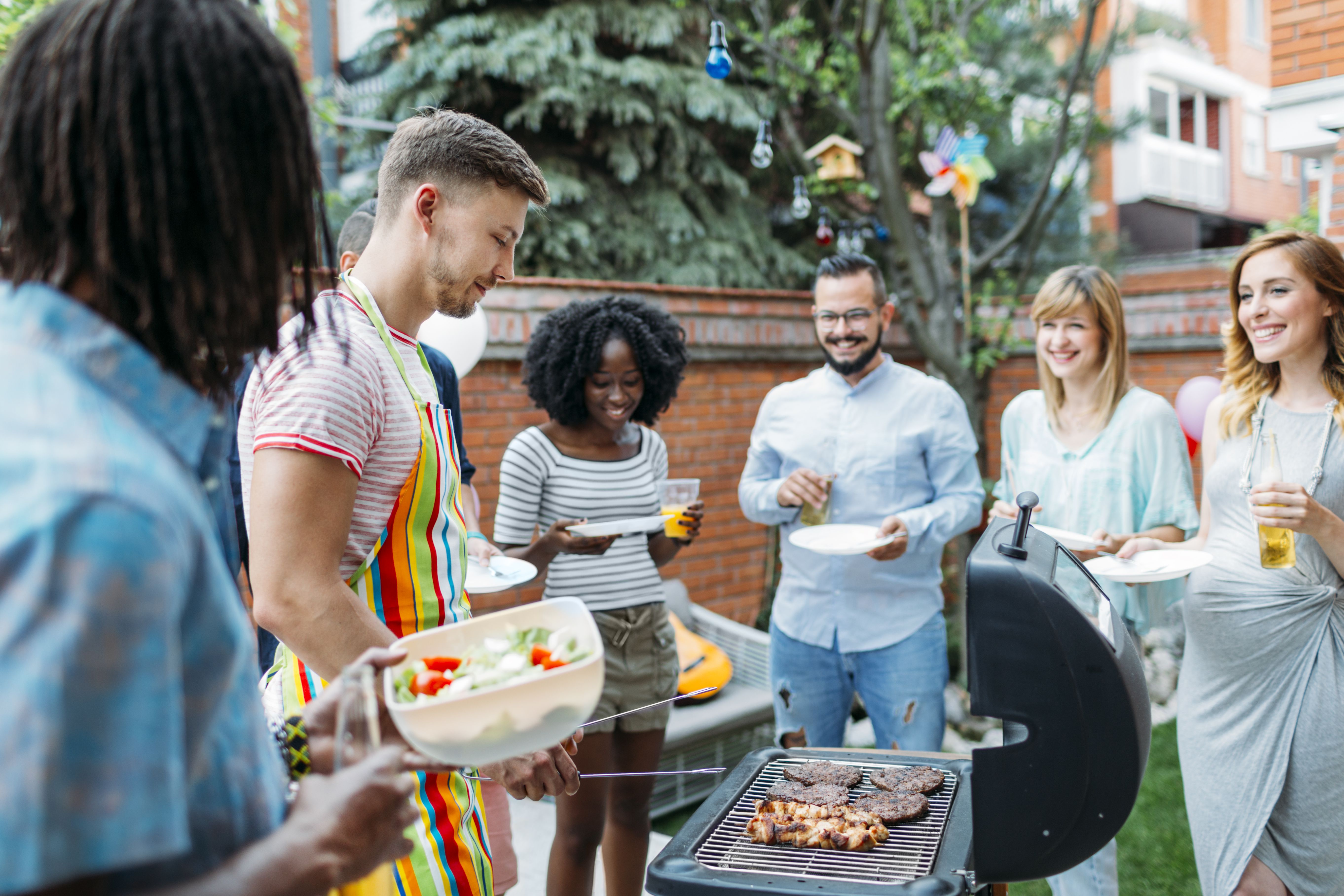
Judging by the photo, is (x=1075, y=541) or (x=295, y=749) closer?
(x=295, y=749)

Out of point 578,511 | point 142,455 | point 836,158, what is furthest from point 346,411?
point 836,158

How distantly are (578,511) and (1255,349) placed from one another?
80.0 inches

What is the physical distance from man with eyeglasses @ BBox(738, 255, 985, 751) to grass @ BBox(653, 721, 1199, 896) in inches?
28.3

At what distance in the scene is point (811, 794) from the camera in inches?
74.7

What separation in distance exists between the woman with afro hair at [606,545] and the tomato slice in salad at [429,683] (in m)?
1.63

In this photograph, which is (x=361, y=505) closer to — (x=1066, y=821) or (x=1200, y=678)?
(x=1066, y=821)

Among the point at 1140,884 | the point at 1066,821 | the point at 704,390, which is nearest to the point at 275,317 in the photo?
the point at 1066,821

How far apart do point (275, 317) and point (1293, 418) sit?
8.65 ft

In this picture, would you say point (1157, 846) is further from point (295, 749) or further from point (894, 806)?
point (295, 749)

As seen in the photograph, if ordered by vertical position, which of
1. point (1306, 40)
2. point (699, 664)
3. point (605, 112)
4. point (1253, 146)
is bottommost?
point (699, 664)

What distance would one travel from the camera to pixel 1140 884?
3283mm

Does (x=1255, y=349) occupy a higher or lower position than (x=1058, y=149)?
lower

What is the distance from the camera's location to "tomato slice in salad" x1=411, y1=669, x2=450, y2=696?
104 cm

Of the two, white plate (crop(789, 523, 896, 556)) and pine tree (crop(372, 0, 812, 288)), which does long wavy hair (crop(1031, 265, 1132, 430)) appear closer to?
white plate (crop(789, 523, 896, 556))
